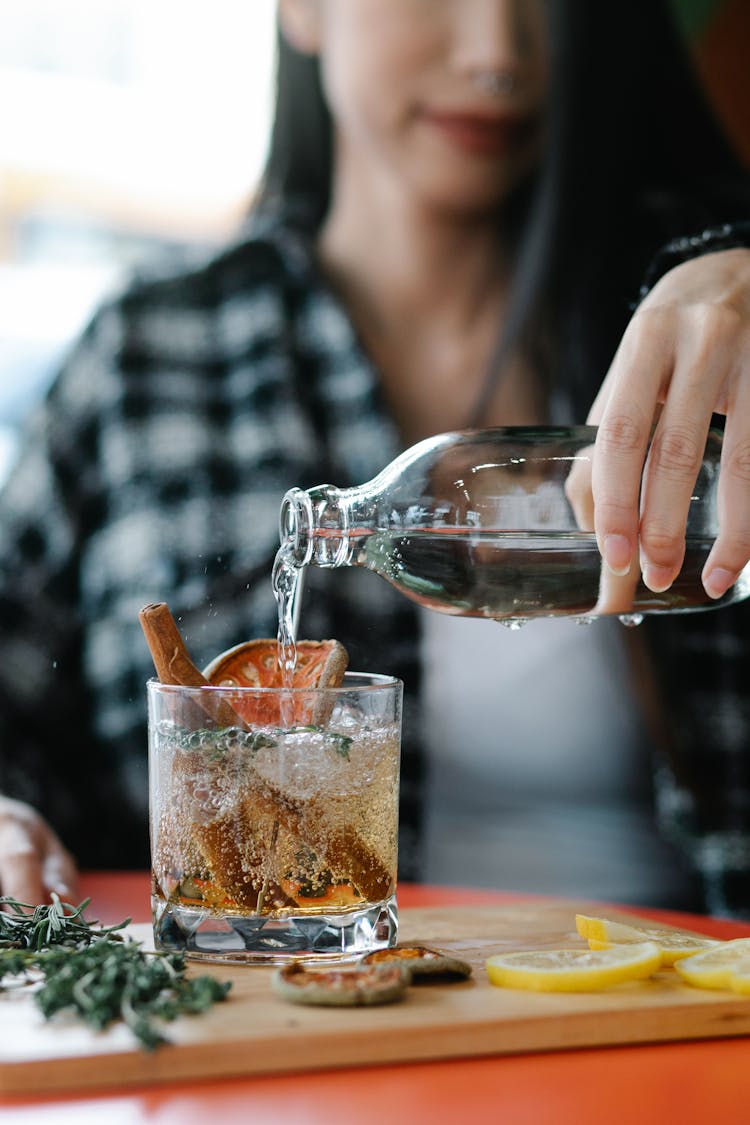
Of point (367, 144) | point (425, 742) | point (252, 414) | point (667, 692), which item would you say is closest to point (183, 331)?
point (252, 414)

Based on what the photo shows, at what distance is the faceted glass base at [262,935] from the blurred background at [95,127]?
8.13 feet

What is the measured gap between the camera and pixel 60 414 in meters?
2.45

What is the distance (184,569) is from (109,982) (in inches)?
57.6

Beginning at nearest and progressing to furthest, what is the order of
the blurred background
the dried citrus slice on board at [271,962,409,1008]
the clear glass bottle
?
1. the dried citrus slice on board at [271,962,409,1008]
2. the clear glass bottle
3. the blurred background

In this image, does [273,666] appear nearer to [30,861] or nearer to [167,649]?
[167,649]

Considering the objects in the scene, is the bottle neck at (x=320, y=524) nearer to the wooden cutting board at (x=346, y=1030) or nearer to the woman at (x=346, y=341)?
the wooden cutting board at (x=346, y=1030)

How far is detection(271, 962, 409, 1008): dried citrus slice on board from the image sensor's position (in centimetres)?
92

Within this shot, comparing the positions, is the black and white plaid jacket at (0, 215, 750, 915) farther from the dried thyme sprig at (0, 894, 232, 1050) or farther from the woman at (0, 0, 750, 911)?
the dried thyme sprig at (0, 894, 232, 1050)

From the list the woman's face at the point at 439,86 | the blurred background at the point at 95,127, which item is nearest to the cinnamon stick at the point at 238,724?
the woman's face at the point at 439,86

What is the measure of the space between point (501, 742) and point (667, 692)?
11.8 inches

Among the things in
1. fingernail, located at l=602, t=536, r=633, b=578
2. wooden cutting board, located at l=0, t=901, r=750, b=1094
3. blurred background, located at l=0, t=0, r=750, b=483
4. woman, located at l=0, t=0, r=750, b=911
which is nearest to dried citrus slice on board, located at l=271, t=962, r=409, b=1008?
wooden cutting board, located at l=0, t=901, r=750, b=1094

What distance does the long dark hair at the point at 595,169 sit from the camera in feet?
8.13

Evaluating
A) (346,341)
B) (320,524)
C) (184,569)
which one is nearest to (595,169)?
(346,341)

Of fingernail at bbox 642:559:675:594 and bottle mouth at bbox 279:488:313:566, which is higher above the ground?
bottle mouth at bbox 279:488:313:566
